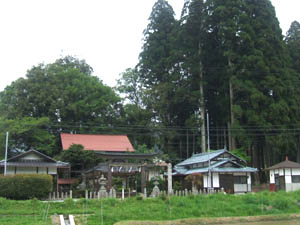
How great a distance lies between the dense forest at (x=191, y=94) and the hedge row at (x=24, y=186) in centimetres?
1249

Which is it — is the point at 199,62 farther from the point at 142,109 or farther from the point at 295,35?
the point at 295,35

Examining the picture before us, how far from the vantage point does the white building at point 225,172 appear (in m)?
31.5

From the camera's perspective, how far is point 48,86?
41.6 metres

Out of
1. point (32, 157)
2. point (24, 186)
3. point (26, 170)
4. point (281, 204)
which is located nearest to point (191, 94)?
point (32, 157)

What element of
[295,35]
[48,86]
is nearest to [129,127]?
[48,86]

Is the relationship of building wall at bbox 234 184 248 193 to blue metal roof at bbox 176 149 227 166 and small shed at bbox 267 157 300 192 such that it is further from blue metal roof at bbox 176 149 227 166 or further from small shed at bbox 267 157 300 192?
blue metal roof at bbox 176 149 227 166

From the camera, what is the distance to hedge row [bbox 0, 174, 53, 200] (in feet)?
76.5

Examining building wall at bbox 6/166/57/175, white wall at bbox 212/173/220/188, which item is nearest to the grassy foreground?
white wall at bbox 212/173/220/188

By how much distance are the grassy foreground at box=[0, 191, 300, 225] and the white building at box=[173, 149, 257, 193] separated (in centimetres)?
816

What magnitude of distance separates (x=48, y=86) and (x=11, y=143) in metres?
8.12

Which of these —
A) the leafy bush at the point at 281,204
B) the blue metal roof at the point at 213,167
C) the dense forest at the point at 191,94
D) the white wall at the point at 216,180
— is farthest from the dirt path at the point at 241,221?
the dense forest at the point at 191,94

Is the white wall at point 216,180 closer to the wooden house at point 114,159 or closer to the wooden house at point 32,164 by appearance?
the wooden house at point 114,159

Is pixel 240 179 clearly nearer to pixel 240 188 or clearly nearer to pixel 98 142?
pixel 240 188

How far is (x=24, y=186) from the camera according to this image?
23.5 m
